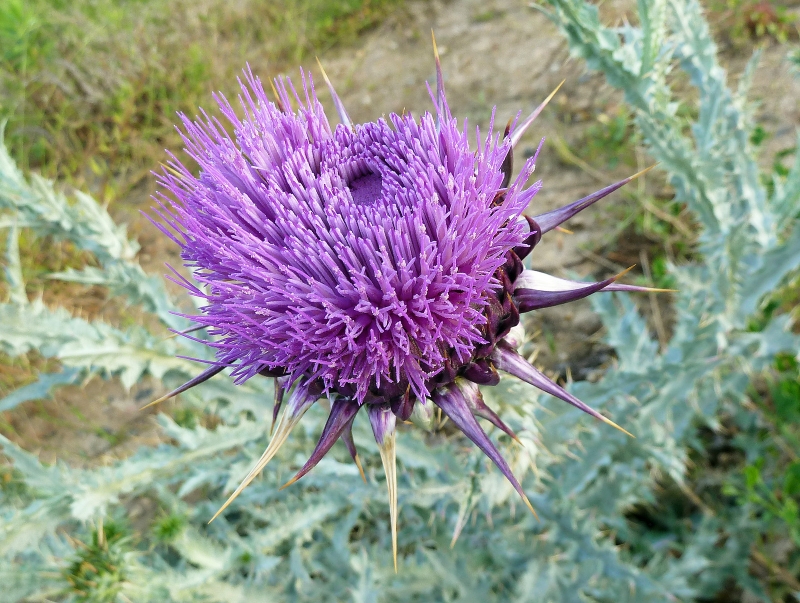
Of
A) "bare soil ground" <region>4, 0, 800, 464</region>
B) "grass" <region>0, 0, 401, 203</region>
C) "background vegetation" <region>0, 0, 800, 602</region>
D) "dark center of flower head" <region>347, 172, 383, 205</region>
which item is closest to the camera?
"dark center of flower head" <region>347, 172, 383, 205</region>

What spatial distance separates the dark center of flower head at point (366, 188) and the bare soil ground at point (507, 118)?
1.83 metres

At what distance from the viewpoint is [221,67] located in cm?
639

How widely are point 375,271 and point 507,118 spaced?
438cm

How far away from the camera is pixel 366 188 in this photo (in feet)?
6.10

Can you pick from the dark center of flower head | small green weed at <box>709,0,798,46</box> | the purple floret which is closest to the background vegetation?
the purple floret

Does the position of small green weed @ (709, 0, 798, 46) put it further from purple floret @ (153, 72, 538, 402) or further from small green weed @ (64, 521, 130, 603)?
small green weed @ (64, 521, 130, 603)

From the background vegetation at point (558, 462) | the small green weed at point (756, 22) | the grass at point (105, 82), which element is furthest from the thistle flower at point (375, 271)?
the grass at point (105, 82)

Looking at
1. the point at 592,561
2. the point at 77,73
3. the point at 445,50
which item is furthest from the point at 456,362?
the point at 77,73

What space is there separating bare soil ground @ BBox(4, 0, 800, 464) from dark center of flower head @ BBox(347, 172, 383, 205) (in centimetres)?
183

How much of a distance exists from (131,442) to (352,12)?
5.66 m

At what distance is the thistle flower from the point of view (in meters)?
1.67

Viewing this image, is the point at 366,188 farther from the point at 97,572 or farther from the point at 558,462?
the point at 97,572

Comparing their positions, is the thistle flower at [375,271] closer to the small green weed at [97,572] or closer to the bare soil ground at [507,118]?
the small green weed at [97,572]

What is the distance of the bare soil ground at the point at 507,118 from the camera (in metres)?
4.34
